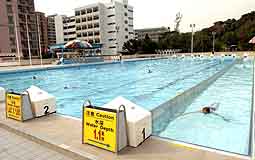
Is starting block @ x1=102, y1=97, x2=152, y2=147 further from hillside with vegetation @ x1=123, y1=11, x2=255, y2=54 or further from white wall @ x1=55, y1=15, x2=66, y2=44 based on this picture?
white wall @ x1=55, y1=15, x2=66, y2=44

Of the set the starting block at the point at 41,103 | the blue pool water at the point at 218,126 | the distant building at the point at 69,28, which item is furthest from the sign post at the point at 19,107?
the distant building at the point at 69,28

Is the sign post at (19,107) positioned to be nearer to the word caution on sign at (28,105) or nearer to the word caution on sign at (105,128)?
the word caution on sign at (28,105)

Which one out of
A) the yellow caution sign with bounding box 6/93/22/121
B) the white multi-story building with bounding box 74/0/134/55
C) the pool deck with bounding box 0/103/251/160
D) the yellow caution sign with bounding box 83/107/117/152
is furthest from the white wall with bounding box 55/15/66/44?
the yellow caution sign with bounding box 83/107/117/152

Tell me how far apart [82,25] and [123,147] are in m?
63.1

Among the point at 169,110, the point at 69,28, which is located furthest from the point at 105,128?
the point at 69,28

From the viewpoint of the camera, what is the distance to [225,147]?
14.6ft

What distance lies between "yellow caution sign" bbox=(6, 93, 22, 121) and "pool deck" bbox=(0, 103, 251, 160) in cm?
30

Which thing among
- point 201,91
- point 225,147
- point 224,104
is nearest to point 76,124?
point 225,147

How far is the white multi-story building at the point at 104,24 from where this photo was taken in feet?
198

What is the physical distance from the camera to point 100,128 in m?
3.17

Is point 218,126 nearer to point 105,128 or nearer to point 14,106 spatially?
point 105,128

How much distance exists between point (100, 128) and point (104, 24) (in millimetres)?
61031

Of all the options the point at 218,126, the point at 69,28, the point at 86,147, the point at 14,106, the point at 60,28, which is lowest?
the point at 218,126


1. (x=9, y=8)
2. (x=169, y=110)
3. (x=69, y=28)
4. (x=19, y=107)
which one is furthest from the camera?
(x=69, y=28)
